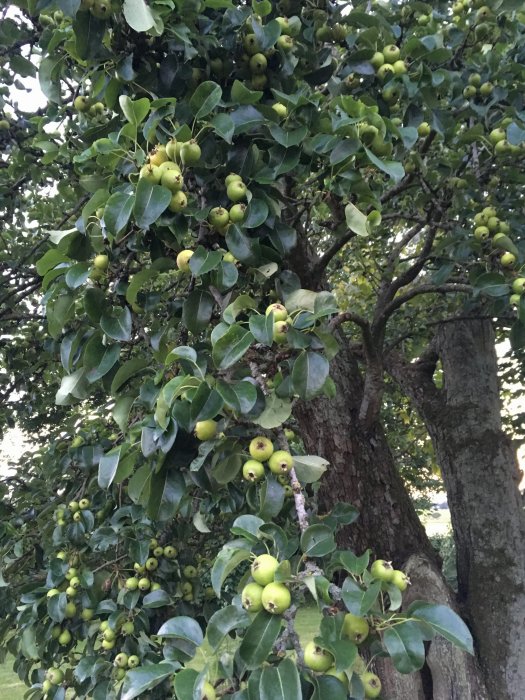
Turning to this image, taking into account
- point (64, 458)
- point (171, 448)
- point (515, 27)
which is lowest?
point (171, 448)

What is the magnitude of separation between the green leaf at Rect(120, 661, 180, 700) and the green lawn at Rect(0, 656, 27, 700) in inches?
264

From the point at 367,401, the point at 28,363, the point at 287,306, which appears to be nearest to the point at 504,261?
the point at 367,401

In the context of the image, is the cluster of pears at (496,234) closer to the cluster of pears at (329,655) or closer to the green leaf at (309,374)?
the green leaf at (309,374)

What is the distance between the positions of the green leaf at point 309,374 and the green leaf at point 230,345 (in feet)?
0.38

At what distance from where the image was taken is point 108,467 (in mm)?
1367

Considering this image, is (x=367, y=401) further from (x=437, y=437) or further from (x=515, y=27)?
(x=515, y=27)

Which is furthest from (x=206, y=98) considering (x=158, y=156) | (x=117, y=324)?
(x=117, y=324)

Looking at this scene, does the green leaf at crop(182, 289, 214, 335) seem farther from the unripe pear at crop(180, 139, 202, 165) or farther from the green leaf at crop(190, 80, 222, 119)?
the green leaf at crop(190, 80, 222, 119)

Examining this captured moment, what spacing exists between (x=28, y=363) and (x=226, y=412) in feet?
8.01

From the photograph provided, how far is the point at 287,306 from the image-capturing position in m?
1.37

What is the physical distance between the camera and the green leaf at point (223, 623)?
983 mm

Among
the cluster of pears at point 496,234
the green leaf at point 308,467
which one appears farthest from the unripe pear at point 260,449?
the cluster of pears at point 496,234

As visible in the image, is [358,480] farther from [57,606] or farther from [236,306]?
[236,306]

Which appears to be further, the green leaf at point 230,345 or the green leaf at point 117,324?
the green leaf at point 117,324
